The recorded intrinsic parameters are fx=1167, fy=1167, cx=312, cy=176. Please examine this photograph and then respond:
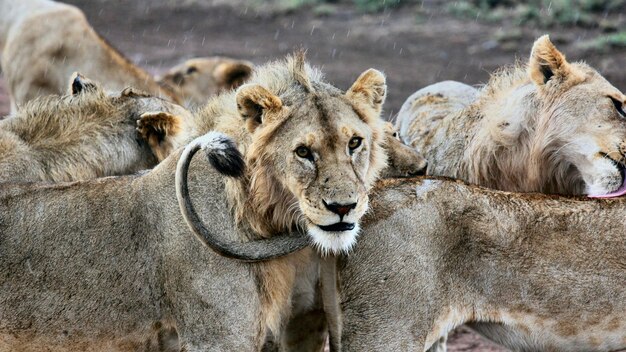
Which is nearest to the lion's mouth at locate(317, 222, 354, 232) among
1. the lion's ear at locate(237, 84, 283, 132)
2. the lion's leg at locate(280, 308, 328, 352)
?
the lion's ear at locate(237, 84, 283, 132)

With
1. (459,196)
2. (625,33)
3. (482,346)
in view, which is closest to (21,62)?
(482,346)

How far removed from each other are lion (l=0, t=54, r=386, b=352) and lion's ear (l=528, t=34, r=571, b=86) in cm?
125

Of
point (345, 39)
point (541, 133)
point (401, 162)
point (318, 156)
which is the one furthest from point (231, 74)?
point (345, 39)

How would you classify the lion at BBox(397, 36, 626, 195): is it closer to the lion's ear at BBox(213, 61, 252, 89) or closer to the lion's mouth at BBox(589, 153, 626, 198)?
the lion's mouth at BBox(589, 153, 626, 198)

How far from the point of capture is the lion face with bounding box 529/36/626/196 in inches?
209

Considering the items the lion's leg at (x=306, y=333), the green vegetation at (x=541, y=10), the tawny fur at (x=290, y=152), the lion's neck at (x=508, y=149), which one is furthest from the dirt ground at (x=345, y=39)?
the tawny fur at (x=290, y=152)

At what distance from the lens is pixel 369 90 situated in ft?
15.4

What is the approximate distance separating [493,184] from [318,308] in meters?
1.37

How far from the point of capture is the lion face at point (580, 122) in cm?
530

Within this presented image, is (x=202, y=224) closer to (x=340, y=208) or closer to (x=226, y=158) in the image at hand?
(x=226, y=158)

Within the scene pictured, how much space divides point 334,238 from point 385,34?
10968 mm

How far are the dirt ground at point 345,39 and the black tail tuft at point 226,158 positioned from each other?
273 inches

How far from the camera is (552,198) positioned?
15.3ft

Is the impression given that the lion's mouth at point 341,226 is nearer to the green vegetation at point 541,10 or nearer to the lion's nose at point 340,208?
the lion's nose at point 340,208
